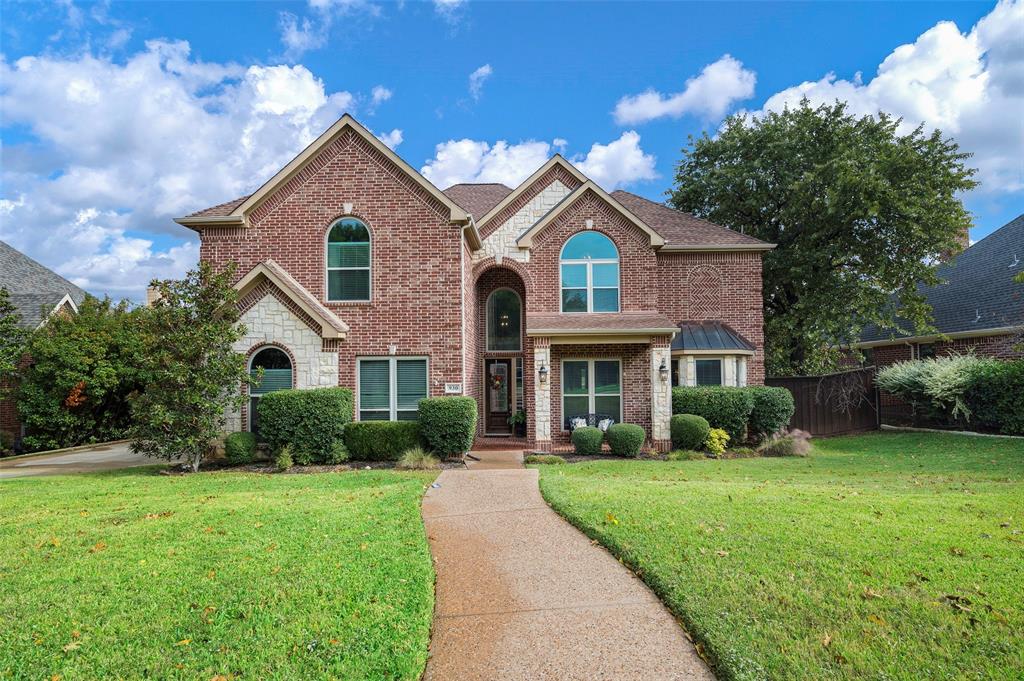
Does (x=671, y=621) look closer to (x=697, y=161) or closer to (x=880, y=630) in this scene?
(x=880, y=630)

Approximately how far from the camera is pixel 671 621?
4492mm

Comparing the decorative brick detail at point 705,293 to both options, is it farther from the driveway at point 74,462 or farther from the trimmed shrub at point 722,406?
the driveway at point 74,462

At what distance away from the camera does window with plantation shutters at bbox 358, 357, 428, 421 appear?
564 inches

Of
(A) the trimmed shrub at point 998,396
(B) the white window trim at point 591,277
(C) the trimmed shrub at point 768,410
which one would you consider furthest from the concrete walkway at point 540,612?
(A) the trimmed shrub at point 998,396

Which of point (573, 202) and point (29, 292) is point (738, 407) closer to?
point (573, 202)

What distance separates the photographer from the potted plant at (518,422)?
59.0 ft

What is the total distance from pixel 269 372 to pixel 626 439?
29.5 feet

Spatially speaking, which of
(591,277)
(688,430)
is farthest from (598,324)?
(688,430)

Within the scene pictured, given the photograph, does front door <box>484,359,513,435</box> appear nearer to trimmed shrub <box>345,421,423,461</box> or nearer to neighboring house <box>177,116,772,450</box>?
neighboring house <box>177,116,772,450</box>

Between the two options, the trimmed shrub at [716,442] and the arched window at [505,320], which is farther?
the arched window at [505,320]

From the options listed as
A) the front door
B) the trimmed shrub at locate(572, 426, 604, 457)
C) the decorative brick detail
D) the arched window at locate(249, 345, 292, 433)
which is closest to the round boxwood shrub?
the trimmed shrub at locate(572, 426, 604, 457)

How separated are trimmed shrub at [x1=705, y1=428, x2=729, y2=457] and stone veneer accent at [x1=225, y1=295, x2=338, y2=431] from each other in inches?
385

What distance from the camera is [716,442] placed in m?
15.0

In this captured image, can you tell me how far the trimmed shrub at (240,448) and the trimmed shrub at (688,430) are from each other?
10.6m
